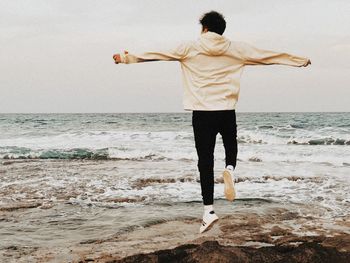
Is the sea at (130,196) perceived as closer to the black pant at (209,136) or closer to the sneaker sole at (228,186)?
A: the black pant at (209,136)

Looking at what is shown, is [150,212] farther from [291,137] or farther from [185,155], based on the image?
[291,137]

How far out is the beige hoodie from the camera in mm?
3693

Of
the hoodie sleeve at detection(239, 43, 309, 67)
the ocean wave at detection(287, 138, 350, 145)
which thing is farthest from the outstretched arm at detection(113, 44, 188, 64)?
the ocean wave at detection(287, 138, 350, 145)

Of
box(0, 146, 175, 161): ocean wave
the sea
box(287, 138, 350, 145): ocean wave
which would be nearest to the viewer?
the sea

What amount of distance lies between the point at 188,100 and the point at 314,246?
1.59 metres

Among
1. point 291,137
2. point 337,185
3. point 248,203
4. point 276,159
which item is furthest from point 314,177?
point 291,137

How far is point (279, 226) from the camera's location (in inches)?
210

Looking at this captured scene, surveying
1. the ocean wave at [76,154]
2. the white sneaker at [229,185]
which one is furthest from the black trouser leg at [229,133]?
the ocean wave at [76,154]

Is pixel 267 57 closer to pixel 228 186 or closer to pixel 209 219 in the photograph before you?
pixel 228 186

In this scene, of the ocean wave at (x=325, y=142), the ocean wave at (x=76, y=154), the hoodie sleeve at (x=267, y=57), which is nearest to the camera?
the hoodie sleeve at (x=267, y=57)

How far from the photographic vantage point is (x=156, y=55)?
366 cm

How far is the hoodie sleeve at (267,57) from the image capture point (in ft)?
12.3

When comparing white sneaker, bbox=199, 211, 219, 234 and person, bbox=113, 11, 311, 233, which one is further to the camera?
white sneaker, bbox=199, 211, 219, 234

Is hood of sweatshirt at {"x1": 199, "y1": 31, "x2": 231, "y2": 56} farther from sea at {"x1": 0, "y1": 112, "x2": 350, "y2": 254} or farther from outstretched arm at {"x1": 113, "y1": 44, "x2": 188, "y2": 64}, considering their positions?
sea at {"x1": 0, "y1": 112, "x2": 350, "y2": 254}
